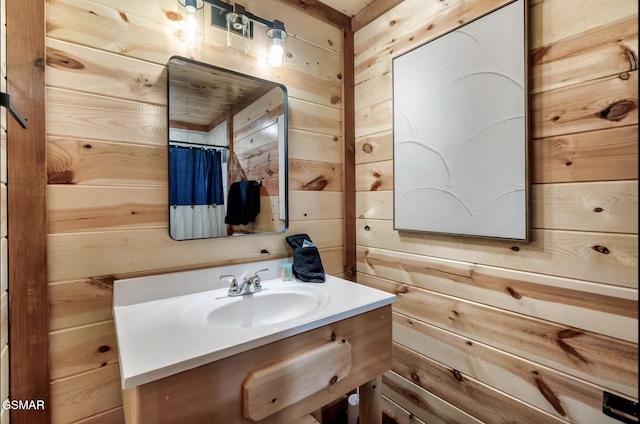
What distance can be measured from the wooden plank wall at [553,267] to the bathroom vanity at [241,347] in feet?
1.14

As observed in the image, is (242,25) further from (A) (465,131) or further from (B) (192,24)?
(A) (465,131)

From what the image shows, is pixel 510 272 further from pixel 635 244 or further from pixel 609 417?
pixel 609 417

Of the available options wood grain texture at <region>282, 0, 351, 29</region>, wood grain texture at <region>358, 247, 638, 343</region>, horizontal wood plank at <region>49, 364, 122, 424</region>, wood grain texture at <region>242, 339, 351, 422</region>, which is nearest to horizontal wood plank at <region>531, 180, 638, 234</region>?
wood grain texture at <region>358, 247, 638, 343</region>

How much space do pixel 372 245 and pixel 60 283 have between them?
1275mm

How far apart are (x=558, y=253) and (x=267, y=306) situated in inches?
40.4

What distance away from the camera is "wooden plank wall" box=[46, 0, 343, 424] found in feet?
3.14

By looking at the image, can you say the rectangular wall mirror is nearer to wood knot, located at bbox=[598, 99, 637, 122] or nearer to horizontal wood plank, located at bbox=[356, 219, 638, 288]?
horizontal wood plank, located at bbox=[356, 219, 638, 288]

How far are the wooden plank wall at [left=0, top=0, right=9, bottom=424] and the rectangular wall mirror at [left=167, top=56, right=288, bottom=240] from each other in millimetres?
435

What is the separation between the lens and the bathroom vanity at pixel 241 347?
68 cm

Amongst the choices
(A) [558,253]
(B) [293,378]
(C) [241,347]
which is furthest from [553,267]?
(C) [241,347]

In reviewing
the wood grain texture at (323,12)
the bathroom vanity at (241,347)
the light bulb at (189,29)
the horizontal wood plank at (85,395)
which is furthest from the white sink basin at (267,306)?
the wood grain texture at (323,12)

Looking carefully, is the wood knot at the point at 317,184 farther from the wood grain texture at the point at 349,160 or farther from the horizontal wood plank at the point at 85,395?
the horizontal wood plank at the point at 85,395

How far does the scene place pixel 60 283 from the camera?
959 mm

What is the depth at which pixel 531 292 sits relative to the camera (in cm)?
102
